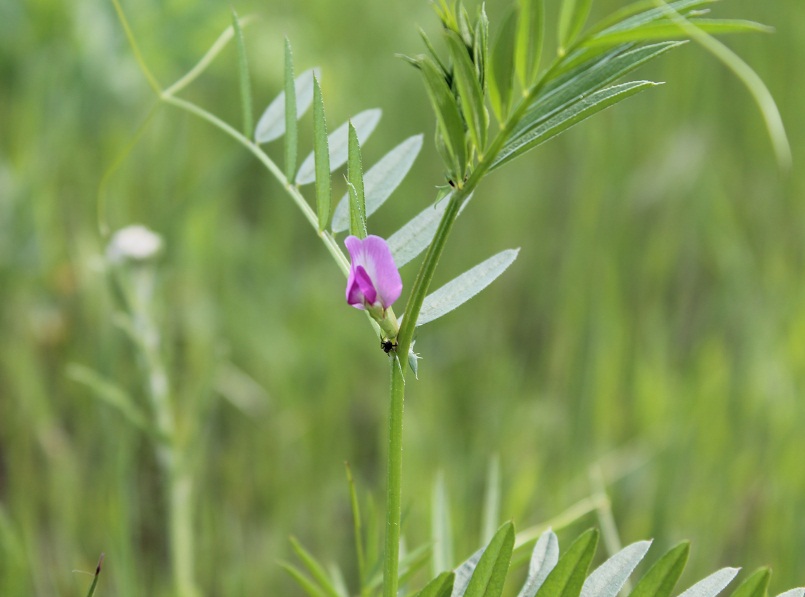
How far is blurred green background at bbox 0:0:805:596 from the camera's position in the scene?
121cm

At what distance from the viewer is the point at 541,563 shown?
51 centimetres

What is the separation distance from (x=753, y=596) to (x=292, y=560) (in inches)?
34.3

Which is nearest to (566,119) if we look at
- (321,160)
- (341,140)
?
(321,160)

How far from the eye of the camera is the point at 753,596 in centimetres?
46

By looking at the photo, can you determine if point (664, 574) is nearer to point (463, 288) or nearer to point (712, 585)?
point (712, 585)

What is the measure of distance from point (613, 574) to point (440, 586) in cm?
9

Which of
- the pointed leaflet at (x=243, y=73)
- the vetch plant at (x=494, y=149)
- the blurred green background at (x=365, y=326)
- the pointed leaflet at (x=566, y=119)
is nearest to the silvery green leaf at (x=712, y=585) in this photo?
the vetch plant at (x=494, y=149)

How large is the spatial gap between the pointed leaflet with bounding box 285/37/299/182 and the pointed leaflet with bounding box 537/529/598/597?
0.86 feet

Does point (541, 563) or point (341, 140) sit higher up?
point (341, 140)

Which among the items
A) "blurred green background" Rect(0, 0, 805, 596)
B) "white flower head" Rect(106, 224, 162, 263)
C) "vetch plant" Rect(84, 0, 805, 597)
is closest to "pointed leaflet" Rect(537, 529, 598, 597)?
"vetch plant" Rect(84, 0, 805, 597)

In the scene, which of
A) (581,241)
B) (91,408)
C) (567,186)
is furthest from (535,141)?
(567,186)

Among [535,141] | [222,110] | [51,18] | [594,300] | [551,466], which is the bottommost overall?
[551,466]

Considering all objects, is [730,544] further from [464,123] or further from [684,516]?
[464,123]

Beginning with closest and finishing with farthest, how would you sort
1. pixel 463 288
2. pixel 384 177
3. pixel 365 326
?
pixel 463 288 → pixel 384 177 → pixel 365 326
